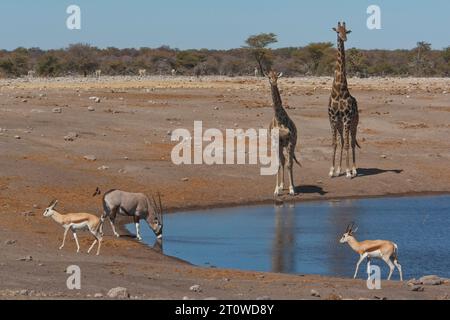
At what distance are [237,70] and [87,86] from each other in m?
26.0

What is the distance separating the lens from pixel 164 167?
2755 cm

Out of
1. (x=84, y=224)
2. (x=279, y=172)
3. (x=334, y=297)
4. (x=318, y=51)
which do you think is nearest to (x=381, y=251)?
(x=334, y=297)

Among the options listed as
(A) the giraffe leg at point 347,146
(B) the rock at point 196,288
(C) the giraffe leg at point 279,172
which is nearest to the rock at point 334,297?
(B) the rock at point 196,288

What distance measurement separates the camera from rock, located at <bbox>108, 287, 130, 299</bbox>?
41.6 ft

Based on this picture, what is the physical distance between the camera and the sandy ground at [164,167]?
14.5 metres

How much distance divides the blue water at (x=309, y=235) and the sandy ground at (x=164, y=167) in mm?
1026

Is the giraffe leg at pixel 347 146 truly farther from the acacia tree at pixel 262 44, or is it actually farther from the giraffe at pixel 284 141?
the acacia tree at pixel 262 44

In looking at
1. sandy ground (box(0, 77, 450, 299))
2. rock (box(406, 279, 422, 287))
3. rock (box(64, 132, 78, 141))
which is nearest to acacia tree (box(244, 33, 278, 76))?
sandy ground (box(0, 77, 450, 299))

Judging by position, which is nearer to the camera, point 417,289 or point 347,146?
point 417,289

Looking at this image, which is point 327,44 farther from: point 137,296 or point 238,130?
point 137,296

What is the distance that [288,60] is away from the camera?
82.2 m

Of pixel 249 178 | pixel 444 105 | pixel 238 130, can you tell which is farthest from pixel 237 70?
pixel 249 178

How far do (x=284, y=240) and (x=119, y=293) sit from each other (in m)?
7.61

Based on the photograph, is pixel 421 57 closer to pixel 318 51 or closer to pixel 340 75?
pixel 318 51
